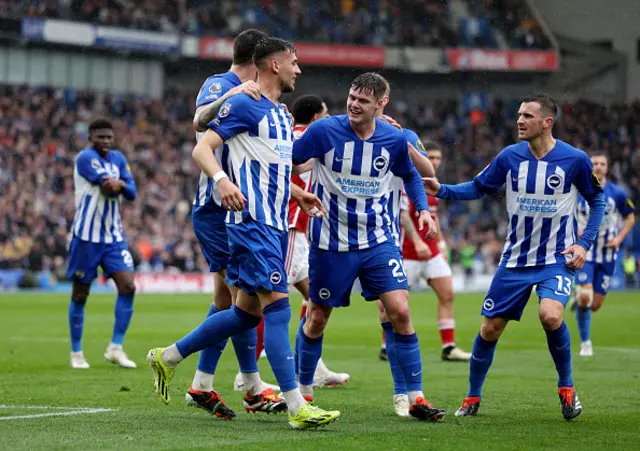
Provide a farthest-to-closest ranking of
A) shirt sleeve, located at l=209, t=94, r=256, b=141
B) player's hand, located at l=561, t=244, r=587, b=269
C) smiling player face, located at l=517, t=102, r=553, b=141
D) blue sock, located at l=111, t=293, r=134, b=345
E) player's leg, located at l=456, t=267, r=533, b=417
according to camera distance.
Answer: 1. blue sock, located at l=111, t=293, r=134, b=345
2. smiling player face, located at l=517, t=102, r=553, b=141
3. player's leg, located at l=456, t=267, r=533, b=417
4. player's hand, located at l=561, t=244, r=587, b=269
5. shirt sleeve, located at l=209, t=94, r=256, b=141

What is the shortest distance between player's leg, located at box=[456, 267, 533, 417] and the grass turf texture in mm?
233

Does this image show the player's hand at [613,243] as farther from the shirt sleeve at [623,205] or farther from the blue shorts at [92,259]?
the blue shorts at [92,259]

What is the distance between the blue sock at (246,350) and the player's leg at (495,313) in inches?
58.9

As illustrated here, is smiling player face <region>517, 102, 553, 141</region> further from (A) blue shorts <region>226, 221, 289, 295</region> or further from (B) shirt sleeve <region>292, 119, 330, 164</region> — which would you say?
(A) blue shorts <region>226, 221, 289, 295</region>

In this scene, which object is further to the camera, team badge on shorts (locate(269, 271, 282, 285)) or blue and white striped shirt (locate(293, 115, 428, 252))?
blue and white striped shirt (locate(293, 115, 428, 252))

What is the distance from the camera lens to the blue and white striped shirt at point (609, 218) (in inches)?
562

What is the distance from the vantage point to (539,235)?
791 cm

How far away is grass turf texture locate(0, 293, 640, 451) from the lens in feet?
20.6

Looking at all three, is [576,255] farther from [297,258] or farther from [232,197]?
[297,258]

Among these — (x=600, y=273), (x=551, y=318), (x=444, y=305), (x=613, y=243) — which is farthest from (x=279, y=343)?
(x=600, y=273)

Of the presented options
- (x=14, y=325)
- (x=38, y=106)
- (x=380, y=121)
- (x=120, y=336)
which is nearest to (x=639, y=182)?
(x=38, y=106)

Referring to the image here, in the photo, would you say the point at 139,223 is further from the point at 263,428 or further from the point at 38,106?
the point at 263,428

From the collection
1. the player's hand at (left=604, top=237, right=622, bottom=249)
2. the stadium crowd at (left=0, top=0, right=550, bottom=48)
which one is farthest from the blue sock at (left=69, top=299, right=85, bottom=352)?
the stadium crowd at (left=0, top=0, right=550, bottom=48)

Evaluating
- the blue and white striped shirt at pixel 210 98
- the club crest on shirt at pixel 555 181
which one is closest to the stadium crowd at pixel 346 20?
the blue and white striped shirt at pixel 210 98
